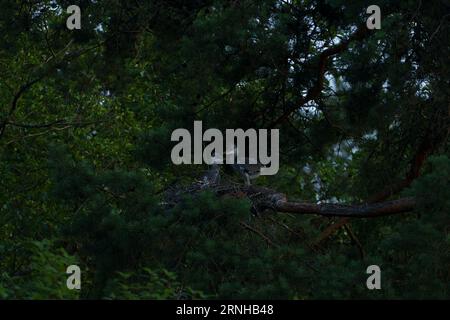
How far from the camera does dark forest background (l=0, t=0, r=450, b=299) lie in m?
10.7

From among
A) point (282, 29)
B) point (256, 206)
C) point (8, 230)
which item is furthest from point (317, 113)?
point (8, 230)

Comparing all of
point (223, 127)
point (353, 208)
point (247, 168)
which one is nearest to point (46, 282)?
point (353, 208)

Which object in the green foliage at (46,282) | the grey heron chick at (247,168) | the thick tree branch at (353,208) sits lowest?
the green foliage at (46,282)

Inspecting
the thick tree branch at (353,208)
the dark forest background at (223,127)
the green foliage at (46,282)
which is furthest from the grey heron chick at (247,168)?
the green foliage at (46,282)

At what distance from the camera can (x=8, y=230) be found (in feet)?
55.0

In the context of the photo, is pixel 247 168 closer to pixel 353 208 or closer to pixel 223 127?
pixel 223 127

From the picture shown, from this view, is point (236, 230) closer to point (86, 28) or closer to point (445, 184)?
point (445, 184)

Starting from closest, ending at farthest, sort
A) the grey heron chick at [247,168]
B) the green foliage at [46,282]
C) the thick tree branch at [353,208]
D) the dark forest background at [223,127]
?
the green foliage at [46,282] < the dark forest background at [223,127] < the thick tree branch at [353,208] < the grey heron chick at [247,168]

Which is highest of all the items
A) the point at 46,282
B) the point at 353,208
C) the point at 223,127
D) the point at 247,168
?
the point at 223,127

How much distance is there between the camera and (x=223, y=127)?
14125 millimetres

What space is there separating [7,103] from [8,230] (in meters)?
1.72

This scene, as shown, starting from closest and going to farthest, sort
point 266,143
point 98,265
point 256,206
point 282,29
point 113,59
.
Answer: point 98,265 → point 256,206 → point 282,29 → point 266,143 → point 113,59

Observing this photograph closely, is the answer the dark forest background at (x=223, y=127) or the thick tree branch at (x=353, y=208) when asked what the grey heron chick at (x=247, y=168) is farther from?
the thick tree branch at (x=353, y=208)

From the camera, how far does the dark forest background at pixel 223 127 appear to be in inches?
A: 420
